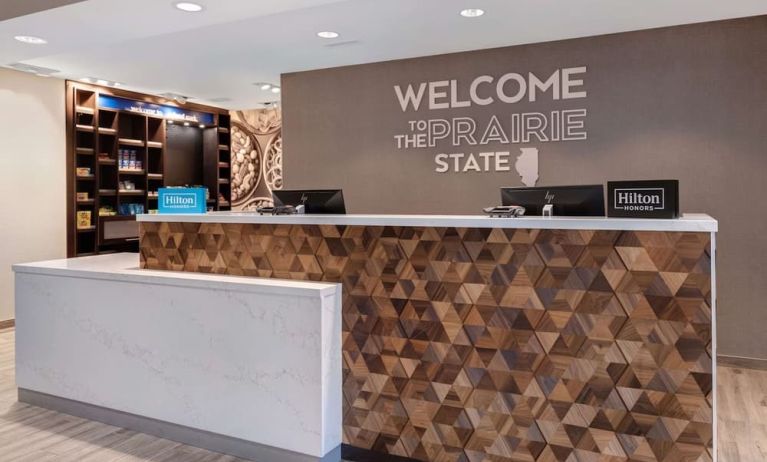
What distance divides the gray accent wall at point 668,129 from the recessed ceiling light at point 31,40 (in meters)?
2.95

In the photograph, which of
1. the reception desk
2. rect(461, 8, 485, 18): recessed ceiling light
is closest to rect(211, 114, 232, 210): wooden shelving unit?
rect(461, 8, 485, 18): recessed ceiling light

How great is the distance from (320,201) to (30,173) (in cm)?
434

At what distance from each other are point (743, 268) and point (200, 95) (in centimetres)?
624

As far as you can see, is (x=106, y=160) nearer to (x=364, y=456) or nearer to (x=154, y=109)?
(x=154, y=109)

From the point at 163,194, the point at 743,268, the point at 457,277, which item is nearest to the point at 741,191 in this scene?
the point at 743,268

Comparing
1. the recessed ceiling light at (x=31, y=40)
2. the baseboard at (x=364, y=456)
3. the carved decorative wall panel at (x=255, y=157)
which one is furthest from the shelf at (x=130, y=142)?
the baseboard at (x=364, y=456)

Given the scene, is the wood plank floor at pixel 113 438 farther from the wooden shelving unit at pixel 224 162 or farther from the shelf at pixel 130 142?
the wooden shelving unit at pixel 224 162

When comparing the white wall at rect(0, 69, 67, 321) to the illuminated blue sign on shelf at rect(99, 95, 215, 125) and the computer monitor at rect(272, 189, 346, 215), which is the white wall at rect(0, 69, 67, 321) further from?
the computer monitor at rect(272, 189, 346, 215)

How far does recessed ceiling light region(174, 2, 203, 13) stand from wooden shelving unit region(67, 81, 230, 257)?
3.72m

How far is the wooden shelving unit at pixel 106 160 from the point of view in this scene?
21.7ft

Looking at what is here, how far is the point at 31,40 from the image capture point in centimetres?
449

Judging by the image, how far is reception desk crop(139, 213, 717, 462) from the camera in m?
2.35

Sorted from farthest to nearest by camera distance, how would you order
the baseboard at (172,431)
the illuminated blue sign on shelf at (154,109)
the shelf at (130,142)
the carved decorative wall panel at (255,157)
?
the carved decorative wall panel at (255,157) → the shelf at (130,142) → the illuminated blue sign on shelf at (154,109) → the baseboard at (172,431)

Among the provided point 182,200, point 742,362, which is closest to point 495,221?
point 182,200
